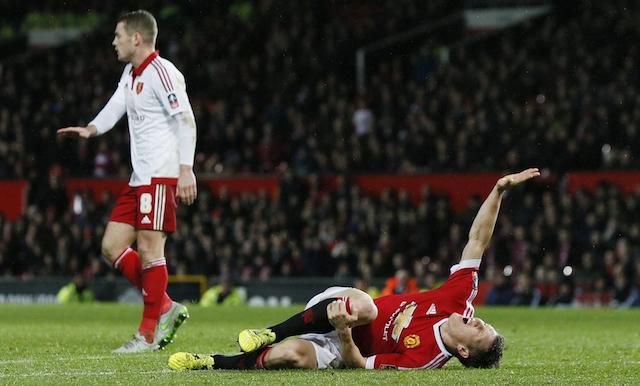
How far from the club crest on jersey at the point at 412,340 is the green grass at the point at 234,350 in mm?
188

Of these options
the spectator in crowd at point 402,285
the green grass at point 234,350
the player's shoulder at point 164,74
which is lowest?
the spectator in crowd at point 402,285

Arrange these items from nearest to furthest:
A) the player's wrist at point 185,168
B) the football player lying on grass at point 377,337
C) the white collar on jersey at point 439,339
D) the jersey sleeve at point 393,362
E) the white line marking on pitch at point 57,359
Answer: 1. the football player lying on grass at point 377,337
2. the white collar on jersey at point 439,339
3. the jersey sleeve at point 393,362
4. the white line marking on pitch at point 57,359
5. the player's wrist at point 185,168

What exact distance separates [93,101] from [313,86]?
5.34 m

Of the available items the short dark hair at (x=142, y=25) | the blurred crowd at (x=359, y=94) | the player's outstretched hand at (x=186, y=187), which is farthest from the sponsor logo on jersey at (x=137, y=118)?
the blurred crowd at (x=359, y=94)

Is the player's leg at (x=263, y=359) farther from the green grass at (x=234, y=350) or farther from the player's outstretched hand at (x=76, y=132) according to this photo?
the player's outstretched hand at (x=76, y=132)

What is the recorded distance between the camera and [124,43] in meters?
10.7

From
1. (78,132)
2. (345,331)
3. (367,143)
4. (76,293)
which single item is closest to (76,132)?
(78,132)

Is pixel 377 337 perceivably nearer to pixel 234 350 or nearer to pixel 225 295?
pixel 234 350

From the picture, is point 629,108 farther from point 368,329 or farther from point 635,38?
point 368,329

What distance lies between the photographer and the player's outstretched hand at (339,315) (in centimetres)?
795

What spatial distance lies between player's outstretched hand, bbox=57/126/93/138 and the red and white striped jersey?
0.14 m

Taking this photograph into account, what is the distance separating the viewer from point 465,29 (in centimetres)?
3241

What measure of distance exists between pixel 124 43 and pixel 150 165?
39.4 inches

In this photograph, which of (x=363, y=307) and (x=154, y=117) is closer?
(x=363, y=307)
